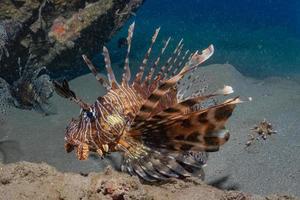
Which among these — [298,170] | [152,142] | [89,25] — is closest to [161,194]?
[152,142]

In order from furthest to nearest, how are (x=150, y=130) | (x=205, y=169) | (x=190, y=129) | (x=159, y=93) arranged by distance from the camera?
1. (x=205, y=169)
2. (x=150, y=130)
3. (x=190, y=129)
4. (x=159, y=93)

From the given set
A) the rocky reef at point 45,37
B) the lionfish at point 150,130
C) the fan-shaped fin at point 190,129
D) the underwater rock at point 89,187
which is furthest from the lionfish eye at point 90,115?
the rocky reef at point 45,37

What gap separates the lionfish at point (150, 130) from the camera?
2488 millimetres

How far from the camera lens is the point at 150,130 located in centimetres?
271

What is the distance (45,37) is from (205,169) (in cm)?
418

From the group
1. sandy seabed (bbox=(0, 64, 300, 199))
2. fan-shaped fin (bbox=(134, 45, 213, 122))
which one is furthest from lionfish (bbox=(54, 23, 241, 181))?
sandy seabed (bbox=(0, 64, 300, 199))

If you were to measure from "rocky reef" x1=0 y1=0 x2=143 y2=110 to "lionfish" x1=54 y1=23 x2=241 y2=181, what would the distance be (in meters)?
3.40

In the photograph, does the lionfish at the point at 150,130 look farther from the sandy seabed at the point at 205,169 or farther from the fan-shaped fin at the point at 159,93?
the sandy seabed at the point at 205,169

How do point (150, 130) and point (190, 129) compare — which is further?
point (150, 130)

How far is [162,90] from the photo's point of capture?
7.92 ft

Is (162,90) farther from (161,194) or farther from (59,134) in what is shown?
(59,134)

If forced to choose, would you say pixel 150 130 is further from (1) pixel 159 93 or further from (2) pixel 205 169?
(2) pixel 205 169

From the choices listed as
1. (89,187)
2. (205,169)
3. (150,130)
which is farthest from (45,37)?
(89,187)

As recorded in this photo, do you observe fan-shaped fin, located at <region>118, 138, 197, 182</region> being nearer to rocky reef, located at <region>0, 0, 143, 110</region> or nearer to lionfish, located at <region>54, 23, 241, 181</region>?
lionfish, located at <region>54, 23, 241, 181</region>
